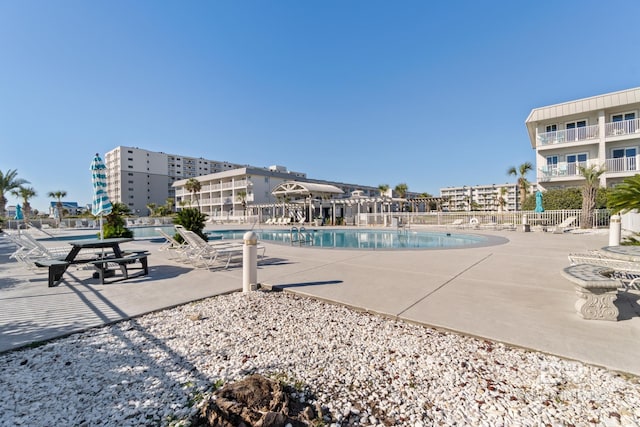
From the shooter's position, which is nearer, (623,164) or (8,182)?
(623,164)

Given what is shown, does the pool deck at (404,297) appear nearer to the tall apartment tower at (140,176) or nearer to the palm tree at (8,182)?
the palm tree at (8,182)

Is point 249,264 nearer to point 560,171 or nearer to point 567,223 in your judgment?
point 567,223

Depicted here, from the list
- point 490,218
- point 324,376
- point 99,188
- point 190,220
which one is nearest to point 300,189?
point 490,218

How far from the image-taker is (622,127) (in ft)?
62.7

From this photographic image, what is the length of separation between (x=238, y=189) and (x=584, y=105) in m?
43.1

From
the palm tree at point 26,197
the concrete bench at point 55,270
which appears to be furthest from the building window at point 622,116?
the palm tree at point 26,197

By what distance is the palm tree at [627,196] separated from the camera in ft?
15.5

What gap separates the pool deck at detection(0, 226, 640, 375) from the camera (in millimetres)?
2924

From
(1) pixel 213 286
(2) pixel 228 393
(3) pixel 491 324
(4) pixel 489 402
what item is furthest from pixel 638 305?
(1) pixel 213 286

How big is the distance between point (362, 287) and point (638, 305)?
3.90 meters

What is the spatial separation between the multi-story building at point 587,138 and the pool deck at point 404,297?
19183 mm

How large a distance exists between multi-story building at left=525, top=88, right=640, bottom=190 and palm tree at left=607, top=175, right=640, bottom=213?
20145 mm

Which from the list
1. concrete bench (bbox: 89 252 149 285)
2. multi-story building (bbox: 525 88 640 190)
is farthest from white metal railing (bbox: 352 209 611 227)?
concrete bench (bbox: 89 252 149 285)

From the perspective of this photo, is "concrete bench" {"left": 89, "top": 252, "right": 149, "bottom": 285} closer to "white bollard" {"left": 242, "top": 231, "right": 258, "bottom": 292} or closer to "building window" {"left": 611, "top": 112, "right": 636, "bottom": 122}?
"white bollard" {"left": 242, "top": 231, "right": 258, "bottom": 292}
